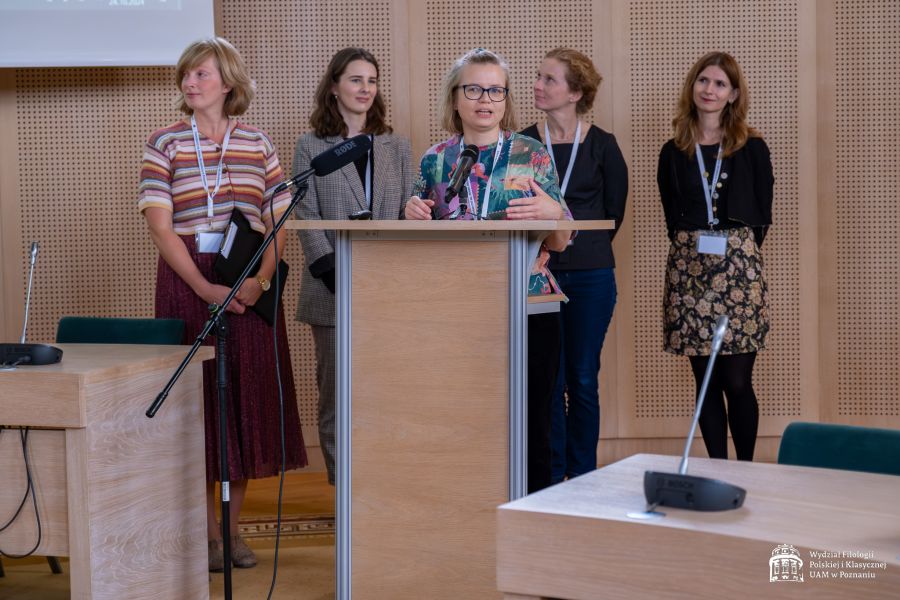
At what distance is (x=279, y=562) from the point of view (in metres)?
3.72

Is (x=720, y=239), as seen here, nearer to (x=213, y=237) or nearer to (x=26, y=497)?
(x=213, y=237)

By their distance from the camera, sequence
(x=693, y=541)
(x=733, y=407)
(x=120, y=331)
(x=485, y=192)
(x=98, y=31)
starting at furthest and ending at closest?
1. (x=98, y=31)
2. (x=733, y=407)
3. (x=120, y=331)
4. (x=485, y=192)
5. (x=693, y=541)

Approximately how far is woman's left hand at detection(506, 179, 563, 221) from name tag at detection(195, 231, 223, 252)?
49.9 inches

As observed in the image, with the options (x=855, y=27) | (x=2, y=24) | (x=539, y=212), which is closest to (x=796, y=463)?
(x=539, y=212)

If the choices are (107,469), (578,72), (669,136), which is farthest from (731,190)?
(107,469)

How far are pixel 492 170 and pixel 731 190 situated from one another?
1.68 metres

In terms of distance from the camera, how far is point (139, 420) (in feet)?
9.38

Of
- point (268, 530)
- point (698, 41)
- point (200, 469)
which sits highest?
point (698, 41)

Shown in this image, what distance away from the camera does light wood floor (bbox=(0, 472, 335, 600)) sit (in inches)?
134

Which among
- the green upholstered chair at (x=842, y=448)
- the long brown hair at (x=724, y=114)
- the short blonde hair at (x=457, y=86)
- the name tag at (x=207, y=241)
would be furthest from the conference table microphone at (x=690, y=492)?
the long brown hair at (x=724, y=114)

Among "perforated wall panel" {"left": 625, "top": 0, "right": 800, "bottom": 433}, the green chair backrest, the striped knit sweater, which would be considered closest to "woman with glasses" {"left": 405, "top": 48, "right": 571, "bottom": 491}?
the striped knit sweater

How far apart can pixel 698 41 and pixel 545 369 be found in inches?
116

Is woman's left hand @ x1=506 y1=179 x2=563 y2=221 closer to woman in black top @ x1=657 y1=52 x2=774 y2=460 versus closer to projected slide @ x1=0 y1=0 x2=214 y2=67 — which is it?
woman in black top @ x1=657 y1=52 x2=774 y2=460

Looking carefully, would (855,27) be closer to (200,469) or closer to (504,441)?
(504,441)
